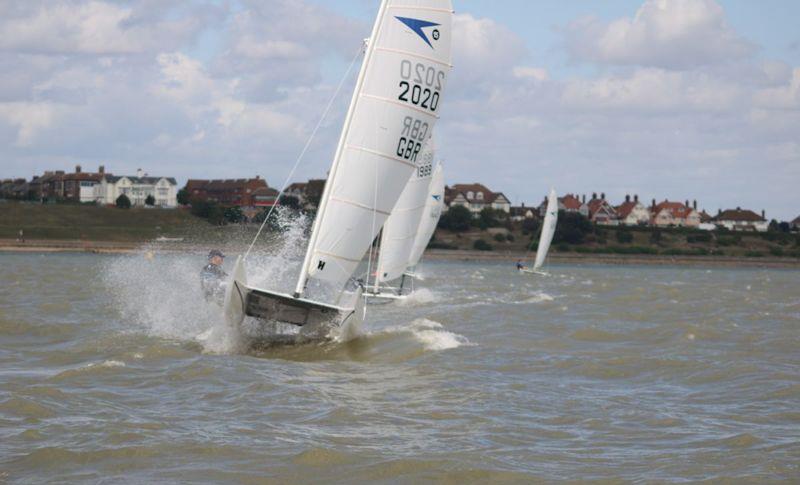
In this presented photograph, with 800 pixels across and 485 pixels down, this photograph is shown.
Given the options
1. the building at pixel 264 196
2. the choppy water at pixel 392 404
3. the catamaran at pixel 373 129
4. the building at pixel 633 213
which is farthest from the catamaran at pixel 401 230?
the building at pixel 633 213

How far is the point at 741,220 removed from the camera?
189 meters

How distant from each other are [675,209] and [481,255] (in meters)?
83.0

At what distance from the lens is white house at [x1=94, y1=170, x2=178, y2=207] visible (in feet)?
500

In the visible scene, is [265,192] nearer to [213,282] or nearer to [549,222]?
[549,222]

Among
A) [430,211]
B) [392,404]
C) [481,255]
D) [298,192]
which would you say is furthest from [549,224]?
[298,192]

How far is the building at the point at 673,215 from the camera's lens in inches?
6954

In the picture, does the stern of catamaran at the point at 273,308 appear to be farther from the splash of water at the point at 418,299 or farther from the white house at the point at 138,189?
the white house at the point at 138,189

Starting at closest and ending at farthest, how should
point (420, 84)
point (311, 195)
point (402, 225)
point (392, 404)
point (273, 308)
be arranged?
point (392, 404) < point (273, 308) < point (420, 84) < point (402, 225) < point (311, 195)

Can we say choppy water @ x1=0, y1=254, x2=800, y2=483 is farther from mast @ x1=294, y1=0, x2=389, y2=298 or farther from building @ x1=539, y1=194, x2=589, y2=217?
building @ x1=539, y1=194, x2=589, y2=217

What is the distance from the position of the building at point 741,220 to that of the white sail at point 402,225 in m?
161

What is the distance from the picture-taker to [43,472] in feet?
30.6

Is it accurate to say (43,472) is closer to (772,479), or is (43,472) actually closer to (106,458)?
(106,458)

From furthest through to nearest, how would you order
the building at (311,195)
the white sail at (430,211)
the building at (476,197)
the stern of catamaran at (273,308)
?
1. the building at (476,197)
2. the building at (311,195)
3. the white sail at (430,211)
4. the stern of catamaran at (273,308)

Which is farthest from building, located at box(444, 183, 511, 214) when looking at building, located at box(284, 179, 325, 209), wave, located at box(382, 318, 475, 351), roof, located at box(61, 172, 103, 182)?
wave, located at box(382, 318, 475, 351)
